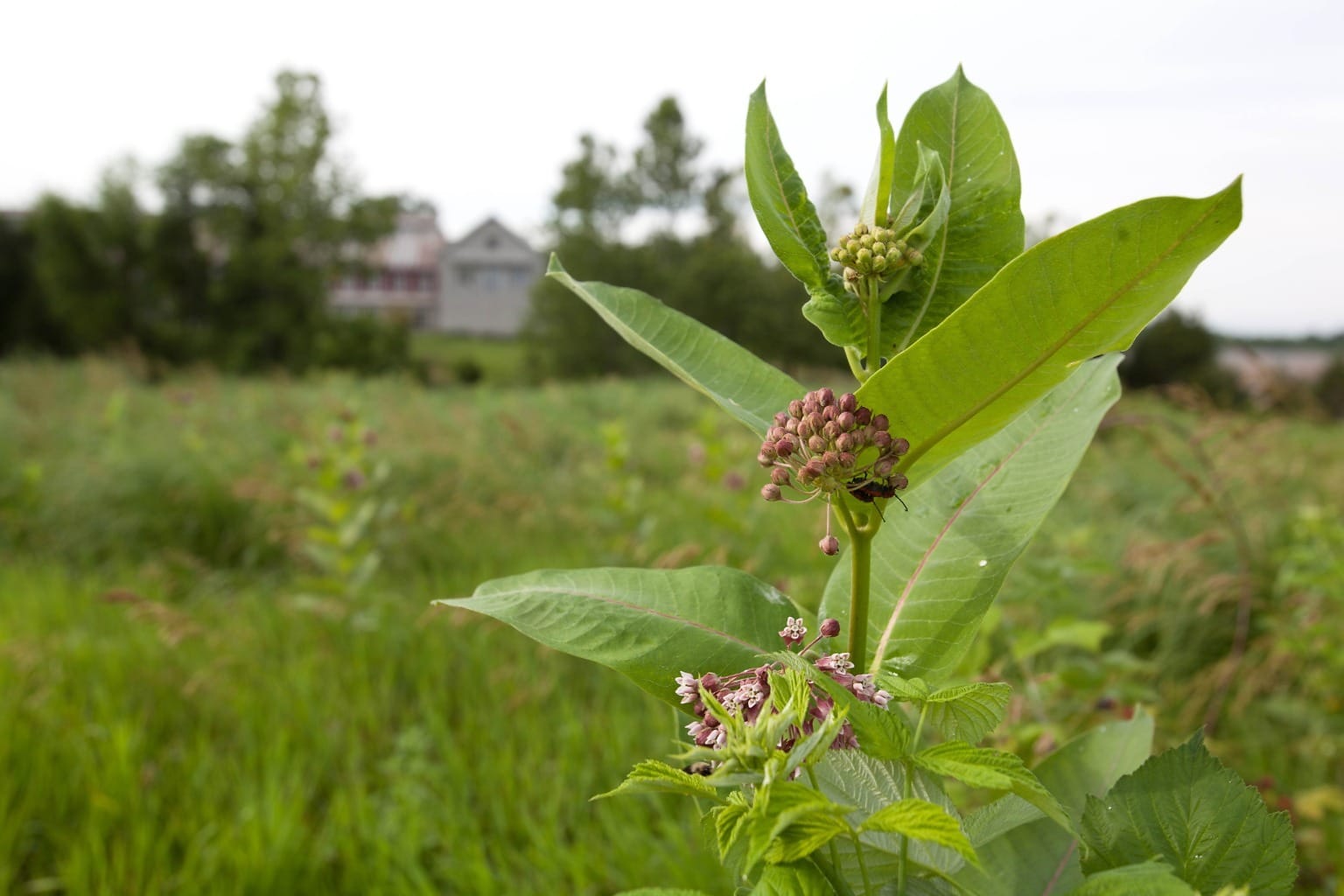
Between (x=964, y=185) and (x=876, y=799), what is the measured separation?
371 mm

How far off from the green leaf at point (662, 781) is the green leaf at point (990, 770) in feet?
0.37

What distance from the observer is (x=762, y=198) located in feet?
1.78

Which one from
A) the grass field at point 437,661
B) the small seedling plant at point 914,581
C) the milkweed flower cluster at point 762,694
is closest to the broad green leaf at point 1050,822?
the small seedling plant at point 914,581

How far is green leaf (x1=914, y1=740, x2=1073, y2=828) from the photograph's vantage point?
0.42 metres

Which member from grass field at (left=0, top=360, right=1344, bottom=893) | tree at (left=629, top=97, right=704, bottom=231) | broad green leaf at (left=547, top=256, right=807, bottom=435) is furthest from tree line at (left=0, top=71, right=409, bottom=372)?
broad green leaf at (left=547, top=256, right=807, bottom=435)

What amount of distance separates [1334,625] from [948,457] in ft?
8.91

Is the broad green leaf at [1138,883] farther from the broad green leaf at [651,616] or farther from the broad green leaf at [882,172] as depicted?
the broad green leaf at [882,172]

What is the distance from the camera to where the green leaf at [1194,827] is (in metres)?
0.46

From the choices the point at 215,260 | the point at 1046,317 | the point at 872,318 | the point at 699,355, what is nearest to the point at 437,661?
the point at 699,355

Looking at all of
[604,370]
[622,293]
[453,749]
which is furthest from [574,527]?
[604,370]

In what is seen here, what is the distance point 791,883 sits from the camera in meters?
0.43

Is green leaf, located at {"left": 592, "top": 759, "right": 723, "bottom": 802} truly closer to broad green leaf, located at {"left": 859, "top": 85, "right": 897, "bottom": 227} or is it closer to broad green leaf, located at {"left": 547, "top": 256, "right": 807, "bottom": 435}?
broad green leaf, located at {"left": 547, "top": 256, "right": 807, "bottom": 435}

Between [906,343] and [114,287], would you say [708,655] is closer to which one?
[906,343]

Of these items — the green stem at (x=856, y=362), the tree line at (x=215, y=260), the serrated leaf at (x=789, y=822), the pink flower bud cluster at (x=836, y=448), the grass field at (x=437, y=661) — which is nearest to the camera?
the serrated leaf at (x=789, y=822)
